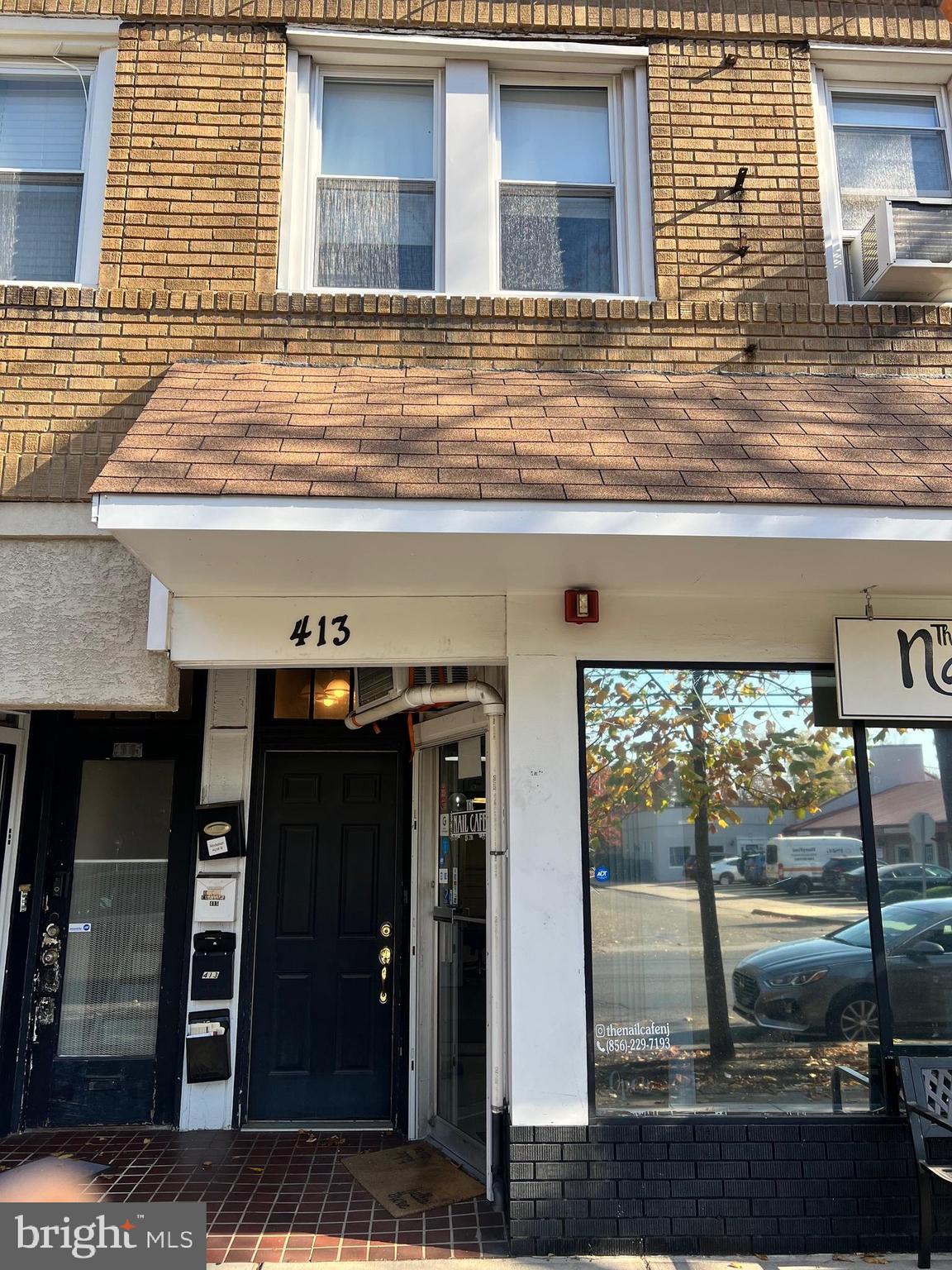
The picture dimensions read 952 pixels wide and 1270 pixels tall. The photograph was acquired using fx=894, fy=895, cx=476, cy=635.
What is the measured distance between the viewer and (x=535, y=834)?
452 centimetres

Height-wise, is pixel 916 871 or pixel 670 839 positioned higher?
pixel 670 839

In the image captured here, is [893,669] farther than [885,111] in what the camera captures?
No

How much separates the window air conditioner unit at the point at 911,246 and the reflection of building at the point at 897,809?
111 inches

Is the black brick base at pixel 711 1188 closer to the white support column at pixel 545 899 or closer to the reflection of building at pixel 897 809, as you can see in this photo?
the white support column at pixel 545 899

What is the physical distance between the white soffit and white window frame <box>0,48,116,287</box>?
90.6 inches

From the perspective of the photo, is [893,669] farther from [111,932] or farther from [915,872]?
[111,932]

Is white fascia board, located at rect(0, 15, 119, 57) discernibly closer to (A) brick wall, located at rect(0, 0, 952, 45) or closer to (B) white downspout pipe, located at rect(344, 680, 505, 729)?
(A) brick wall, located at rect(0, 0, 952, 45)

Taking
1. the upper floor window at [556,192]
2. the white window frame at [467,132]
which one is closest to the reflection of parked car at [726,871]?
the white window frame at [467,132]

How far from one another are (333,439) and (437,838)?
9.57 feet

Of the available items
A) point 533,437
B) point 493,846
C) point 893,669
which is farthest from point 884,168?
point 493,846

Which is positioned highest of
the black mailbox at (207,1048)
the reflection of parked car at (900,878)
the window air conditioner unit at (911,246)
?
the window air conditioner unit at (911,246)

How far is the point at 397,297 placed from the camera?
5.27 meters

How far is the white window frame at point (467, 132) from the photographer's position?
5535 millimetres

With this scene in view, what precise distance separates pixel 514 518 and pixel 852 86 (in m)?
4.42
